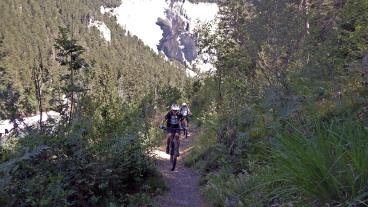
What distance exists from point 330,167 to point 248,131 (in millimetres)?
5005

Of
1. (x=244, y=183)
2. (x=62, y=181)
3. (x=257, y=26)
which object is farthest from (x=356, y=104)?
(x=257, y=26)

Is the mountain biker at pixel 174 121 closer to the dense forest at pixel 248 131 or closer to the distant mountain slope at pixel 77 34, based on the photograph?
the dense forest at pixel 248 131

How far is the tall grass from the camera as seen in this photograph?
2852 mm

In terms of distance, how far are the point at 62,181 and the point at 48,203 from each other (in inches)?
26.9

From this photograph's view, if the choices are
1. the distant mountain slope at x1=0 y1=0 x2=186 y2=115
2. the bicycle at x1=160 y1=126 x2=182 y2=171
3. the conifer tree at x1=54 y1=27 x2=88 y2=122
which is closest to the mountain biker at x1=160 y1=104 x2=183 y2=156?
the bicycle at x1=160 y1=126 x2=182 y2=171

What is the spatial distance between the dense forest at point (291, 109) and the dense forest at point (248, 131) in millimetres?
17

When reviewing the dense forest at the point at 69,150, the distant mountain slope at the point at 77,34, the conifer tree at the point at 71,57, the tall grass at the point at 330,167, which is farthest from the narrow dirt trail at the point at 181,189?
the distant mountain slope at the point at 77,34

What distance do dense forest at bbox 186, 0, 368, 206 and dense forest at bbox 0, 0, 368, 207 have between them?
0.06 feet

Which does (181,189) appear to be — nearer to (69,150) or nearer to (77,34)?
(69,150)

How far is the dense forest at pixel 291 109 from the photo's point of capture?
3018 millimetres

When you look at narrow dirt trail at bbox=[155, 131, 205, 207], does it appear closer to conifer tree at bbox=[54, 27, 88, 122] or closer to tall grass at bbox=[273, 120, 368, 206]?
conifer tree at bbox=[54, 27, 88, 122]

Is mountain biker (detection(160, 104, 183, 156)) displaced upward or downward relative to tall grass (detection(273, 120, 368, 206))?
upward

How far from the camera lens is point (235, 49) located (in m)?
13.7

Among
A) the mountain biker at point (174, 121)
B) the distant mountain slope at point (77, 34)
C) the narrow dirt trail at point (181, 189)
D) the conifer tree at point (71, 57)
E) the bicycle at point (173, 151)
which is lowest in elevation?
the narrow dirt trail at point (181, 189)
